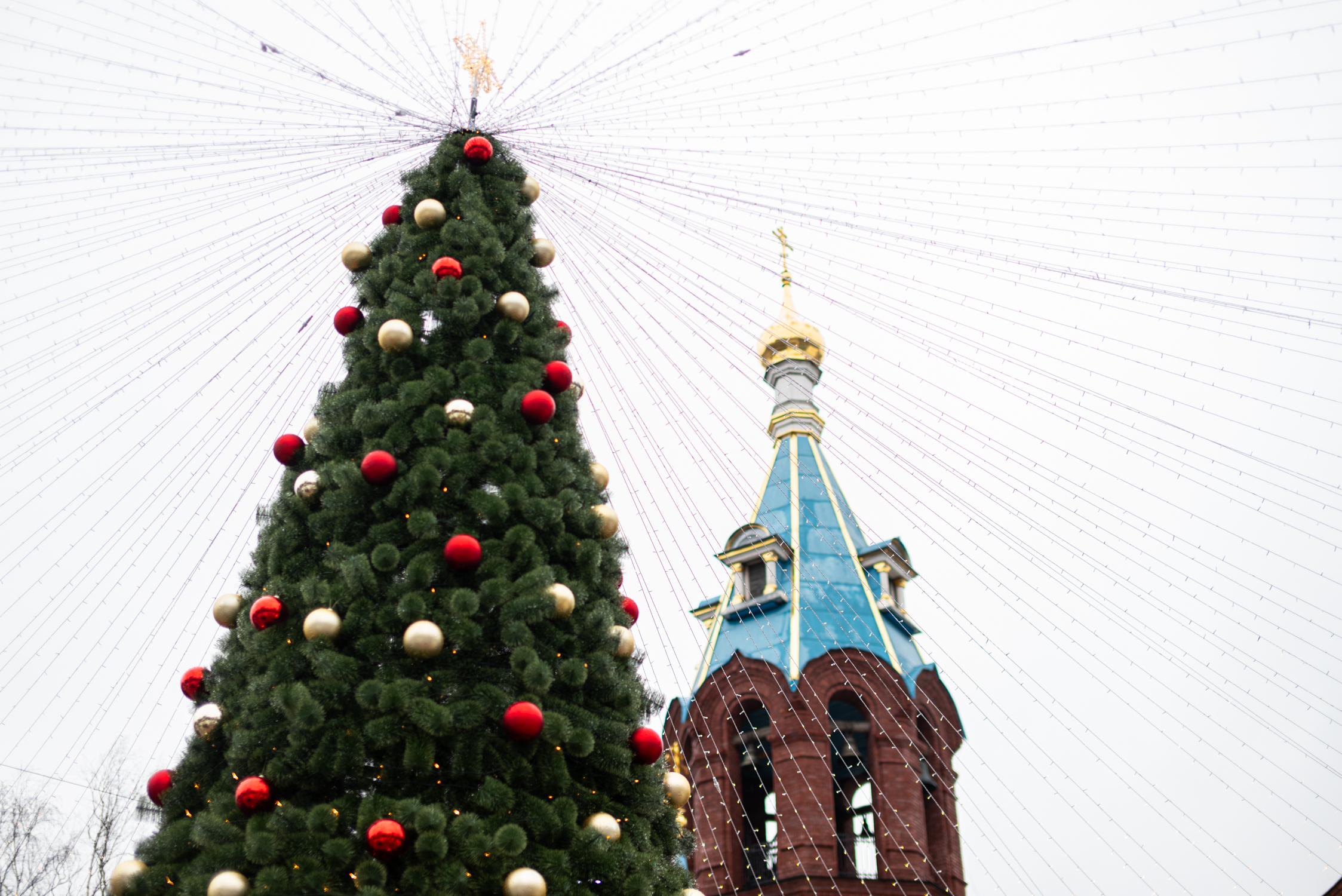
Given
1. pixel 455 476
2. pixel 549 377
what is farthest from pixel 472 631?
pixel 549 377

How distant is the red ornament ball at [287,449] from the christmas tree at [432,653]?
0.01 meters

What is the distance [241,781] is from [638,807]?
1726 millimetres

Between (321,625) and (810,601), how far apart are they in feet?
44.8

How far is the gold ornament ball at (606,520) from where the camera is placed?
538 cm

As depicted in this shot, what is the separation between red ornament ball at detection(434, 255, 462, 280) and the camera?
5.66 meters

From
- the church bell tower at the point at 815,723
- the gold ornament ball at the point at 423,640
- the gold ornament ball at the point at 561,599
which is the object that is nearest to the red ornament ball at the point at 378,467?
the gold ornament ball at the point at 423,640

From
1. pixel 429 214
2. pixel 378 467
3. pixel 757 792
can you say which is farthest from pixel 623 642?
pixel 757 792

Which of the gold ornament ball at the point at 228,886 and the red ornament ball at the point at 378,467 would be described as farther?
the red ornament ball at the point at 378,467

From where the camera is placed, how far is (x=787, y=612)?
57.8ft

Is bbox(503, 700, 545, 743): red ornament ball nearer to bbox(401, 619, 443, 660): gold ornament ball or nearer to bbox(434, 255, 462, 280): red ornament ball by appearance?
bbox(401, 619, 443, 660): gold ornament ball

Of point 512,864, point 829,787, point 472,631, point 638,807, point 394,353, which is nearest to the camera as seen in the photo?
point 512,864

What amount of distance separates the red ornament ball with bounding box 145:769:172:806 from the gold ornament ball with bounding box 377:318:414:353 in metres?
2.19

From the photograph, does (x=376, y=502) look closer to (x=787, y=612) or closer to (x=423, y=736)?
(x=423, y=736)

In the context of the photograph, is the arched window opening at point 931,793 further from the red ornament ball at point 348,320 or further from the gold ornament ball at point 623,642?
the red ornament ball at point 348,320
